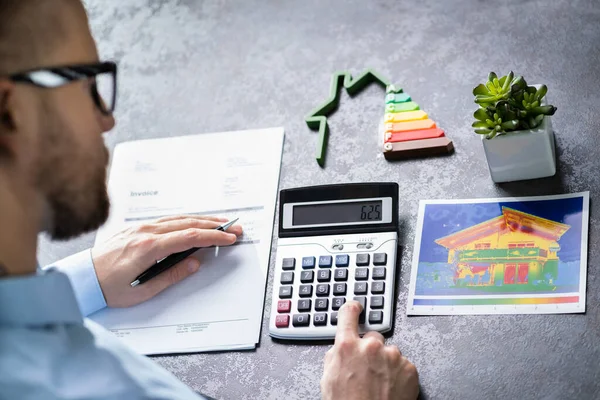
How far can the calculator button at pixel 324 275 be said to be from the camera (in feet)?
4.00

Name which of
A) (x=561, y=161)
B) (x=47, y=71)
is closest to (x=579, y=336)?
(x=561, y=161)

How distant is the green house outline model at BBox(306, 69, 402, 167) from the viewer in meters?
1.44

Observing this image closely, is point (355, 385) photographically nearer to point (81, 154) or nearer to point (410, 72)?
point (81, 154)

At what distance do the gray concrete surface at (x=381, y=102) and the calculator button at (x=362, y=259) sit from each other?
0.16 feet

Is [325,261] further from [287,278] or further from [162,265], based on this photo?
[162,265]

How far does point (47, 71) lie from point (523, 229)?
2.06 feet

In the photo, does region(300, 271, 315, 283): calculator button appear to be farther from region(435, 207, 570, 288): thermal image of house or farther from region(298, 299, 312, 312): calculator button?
region(435, 207, 570, 288): thermal image of house

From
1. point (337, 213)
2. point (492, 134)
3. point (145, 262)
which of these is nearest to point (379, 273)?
point (337, 213)

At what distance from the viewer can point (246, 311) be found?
1.24m

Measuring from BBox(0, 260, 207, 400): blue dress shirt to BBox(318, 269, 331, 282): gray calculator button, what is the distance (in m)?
0.26

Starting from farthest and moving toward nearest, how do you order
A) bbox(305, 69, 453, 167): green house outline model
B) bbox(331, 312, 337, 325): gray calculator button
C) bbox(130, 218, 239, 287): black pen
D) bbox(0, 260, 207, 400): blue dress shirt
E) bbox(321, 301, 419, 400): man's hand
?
bbox(305, 69, 453, 167): green house outline model, bbox(130, 218, 239, 287): black pen, bbox(331, 312, 337, 325): gray calculator button, bbox(321, 301, 419, 400): man's hand, bbox(0, 260, 207, 400): blue dress shirt

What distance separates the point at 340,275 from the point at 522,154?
0.96 ft

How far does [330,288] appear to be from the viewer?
1210mm

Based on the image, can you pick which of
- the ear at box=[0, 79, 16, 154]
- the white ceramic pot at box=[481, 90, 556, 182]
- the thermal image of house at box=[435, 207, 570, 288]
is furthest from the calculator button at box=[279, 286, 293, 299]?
the ear at box=[0, 79, 16, 154]
